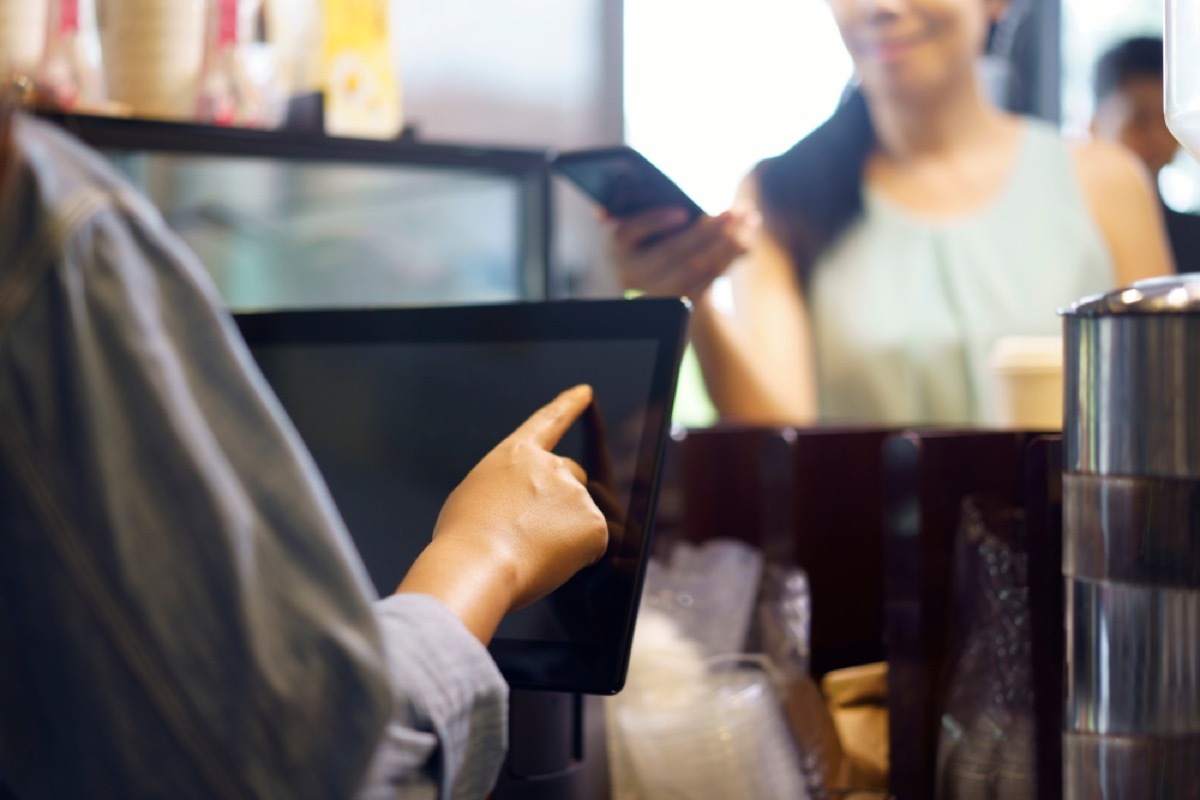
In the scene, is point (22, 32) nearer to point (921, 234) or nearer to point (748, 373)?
point (748, 373)

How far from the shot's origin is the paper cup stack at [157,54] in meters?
1.32

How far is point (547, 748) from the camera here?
825 mm

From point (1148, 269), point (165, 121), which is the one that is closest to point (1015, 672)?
point (165, 121)

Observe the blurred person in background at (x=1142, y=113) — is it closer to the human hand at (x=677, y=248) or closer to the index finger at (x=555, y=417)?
the human hand at (x=677, y=248)

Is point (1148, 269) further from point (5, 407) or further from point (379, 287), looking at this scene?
point (5, 407)

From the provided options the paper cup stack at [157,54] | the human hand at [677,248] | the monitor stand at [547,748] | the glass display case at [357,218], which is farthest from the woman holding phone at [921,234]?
the monitor stand at [547,748]

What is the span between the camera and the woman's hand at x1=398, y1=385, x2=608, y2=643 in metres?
0.55

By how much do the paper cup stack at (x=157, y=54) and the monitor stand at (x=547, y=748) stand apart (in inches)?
32.3

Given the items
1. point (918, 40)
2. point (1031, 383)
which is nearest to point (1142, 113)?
point (918, 40)

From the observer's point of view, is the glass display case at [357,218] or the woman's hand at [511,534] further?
the glass display case at [357,218]

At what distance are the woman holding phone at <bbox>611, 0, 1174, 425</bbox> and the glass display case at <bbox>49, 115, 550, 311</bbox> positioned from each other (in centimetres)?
65

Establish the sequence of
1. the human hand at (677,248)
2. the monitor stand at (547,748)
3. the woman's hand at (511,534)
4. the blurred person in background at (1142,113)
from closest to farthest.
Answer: the woman's hand at (511,534), the monitor stand at (547,748), the human hand at (677,248), the blurred person in background at (1142,113)

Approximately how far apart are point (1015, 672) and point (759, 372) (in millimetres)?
1189

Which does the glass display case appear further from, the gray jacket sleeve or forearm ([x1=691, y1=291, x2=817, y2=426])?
the gray jacket sleeve
